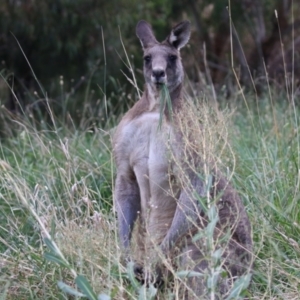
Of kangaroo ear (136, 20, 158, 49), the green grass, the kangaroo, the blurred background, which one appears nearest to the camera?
the green grass

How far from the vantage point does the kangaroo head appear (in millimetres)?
4957

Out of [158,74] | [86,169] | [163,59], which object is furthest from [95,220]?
[86,169]

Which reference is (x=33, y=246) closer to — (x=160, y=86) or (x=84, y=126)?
(x=160, y=86)

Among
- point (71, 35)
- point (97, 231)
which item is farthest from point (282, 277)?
point (71, 35)

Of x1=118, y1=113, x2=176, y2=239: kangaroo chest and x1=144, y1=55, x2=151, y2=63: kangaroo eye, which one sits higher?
x1=144, y1=55, x2=151, y2=63: kangaroo eye

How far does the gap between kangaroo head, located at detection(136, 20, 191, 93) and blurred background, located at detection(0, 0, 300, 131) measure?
375cm

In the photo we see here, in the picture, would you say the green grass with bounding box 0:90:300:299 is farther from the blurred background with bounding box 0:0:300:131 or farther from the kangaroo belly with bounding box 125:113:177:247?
the blurred background with bounding box 0:0:300:131

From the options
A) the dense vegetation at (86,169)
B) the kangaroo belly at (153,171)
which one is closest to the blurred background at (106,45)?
the dense vegetation at (86,169)

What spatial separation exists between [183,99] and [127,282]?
4.05 feet

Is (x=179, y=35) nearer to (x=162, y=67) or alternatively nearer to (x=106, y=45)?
(x=162, y=67)

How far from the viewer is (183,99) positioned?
203 inches

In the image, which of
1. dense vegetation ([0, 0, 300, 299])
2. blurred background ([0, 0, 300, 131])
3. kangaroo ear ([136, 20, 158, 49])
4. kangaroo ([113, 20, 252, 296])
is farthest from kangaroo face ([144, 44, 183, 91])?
blurred background ([0, 0, 300, 131])

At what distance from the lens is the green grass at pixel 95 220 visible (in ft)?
14.3

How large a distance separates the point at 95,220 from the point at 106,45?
6.27 m
